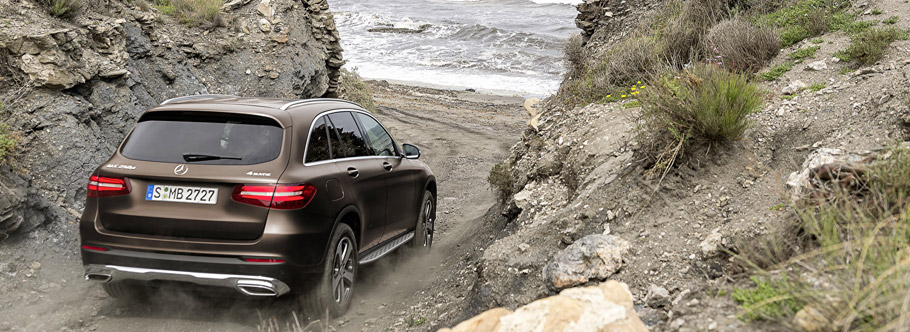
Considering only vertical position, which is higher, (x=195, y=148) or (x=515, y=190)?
(x=195, y=148)

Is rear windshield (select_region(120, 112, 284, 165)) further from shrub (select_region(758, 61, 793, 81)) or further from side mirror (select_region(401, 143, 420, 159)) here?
shrub (select_region(758, 61, 793, 81))

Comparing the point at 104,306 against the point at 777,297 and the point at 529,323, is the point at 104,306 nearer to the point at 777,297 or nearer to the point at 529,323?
the point at 529,323

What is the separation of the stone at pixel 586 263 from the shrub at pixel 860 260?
1.10 meters

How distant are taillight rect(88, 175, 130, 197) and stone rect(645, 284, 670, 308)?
3605 millimetres

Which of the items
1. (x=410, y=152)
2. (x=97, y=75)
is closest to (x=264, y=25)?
(x=97, y=75)

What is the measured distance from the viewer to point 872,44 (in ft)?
20.7

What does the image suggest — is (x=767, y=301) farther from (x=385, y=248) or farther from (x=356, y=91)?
(x=356, y=91)

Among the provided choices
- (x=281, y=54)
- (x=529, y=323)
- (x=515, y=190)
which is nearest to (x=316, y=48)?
(x=281, y=54)

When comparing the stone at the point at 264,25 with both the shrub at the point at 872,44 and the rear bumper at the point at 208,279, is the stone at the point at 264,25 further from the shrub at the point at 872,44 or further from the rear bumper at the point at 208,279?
the shrub at the point at 872,44

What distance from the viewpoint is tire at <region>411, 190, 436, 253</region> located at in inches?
289

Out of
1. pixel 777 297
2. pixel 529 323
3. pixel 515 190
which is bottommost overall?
pixel 515 190

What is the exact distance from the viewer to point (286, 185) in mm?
4457

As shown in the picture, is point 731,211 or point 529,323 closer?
point 529,323

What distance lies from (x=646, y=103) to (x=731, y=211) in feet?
4.16
